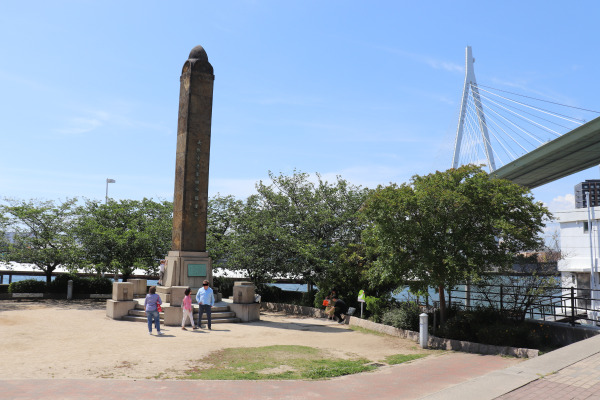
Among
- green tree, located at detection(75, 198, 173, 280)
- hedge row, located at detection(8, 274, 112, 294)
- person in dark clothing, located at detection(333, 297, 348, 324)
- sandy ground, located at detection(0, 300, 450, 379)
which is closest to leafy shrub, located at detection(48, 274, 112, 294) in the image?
hedge row, located at detection(8, 274, 112, 294)

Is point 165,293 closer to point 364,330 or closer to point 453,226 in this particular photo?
point 364,330

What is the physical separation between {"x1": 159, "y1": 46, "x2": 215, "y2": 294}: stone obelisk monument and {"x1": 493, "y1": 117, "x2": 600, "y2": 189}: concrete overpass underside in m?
24.0

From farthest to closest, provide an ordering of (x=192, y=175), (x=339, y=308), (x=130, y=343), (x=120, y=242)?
(x=120, y=242) < (x=192, y=175) < (x=339, y=308) < (x=130, y=343)

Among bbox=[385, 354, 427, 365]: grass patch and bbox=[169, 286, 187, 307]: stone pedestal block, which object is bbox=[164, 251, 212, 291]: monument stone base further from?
bbox=[385, 354, 427, 365]: grass patch

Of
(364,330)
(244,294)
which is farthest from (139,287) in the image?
(364,330)

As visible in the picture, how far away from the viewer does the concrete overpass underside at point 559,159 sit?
31484 millimetres

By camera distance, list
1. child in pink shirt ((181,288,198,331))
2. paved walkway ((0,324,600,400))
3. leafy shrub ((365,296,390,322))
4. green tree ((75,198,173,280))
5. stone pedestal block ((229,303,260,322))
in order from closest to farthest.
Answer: paved walkway ((0,324,600,400)) → child in pink shirt ((181,288,198,331)) → leafy shrub ((365,296,390,322)) → stone pedestal block ((229,303,260,322)) → green tree ((75,198,173,280))

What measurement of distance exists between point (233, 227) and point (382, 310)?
1167 centimetres

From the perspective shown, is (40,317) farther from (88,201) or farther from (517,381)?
(517,381)

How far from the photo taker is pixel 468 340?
14062 mm

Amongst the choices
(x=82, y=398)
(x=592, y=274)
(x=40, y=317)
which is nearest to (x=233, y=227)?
(x=40, y=317)

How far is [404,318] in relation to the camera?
52.3ft

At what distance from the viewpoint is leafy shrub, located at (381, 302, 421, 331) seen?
15.9 m

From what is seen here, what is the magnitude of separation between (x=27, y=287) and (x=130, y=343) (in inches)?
664
